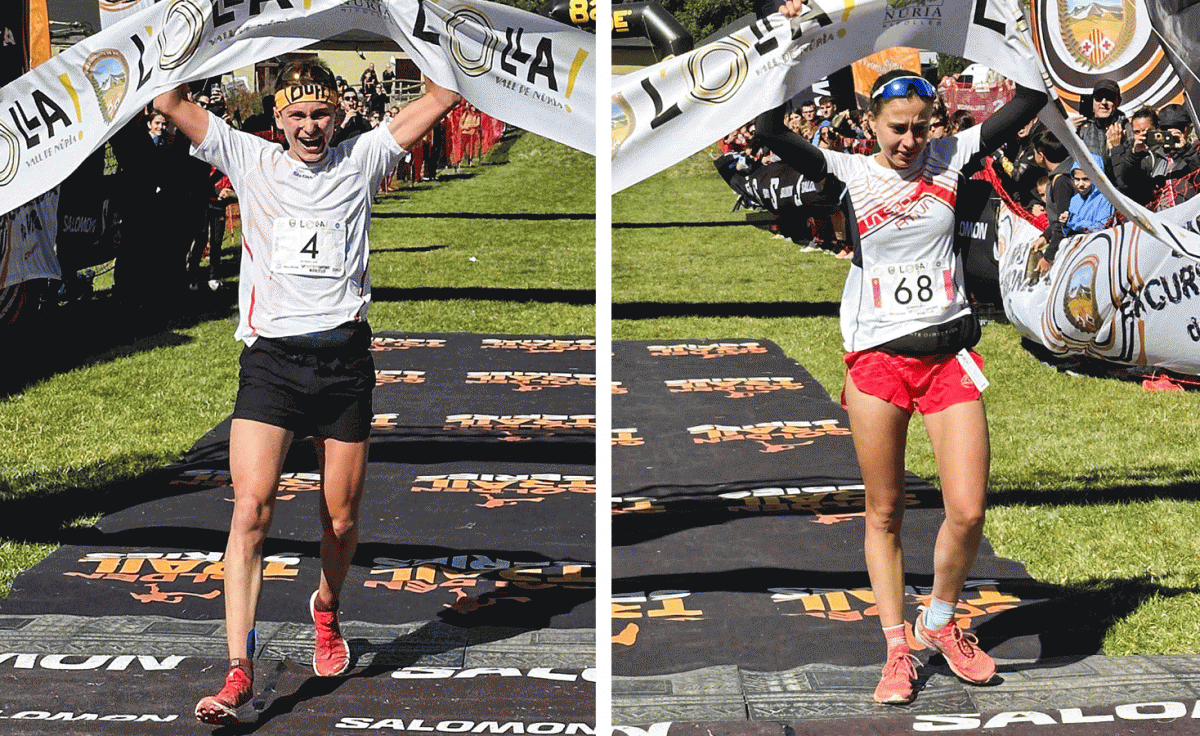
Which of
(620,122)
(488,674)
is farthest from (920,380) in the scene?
(488,674)

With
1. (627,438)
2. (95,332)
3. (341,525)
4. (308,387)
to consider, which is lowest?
(627,438)

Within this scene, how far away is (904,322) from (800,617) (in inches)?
56.5

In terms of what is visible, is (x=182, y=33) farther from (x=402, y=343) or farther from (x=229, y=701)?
(x=402, y=343)

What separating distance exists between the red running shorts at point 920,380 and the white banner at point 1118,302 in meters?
4.98

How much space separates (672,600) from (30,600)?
2.57 metres

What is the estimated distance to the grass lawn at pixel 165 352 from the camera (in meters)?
7.01

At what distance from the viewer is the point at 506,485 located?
7117mm

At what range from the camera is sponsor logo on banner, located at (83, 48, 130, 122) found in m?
4.61

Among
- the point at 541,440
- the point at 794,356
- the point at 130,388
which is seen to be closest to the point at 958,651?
the point at 541,440

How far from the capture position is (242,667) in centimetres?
405

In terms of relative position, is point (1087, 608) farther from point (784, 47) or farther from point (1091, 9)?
point (1091, 9)

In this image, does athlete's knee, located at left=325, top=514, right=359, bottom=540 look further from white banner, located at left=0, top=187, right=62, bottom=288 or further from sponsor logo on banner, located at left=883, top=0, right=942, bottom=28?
white banner, located at left=0, top=187, right=62, bottom=288

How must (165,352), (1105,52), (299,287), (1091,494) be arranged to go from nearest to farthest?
(299,287), (1091,494), (165,352), (1105,52)

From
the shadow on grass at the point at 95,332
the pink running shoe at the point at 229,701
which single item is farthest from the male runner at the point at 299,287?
the shadow on grass at the point at 95,332
